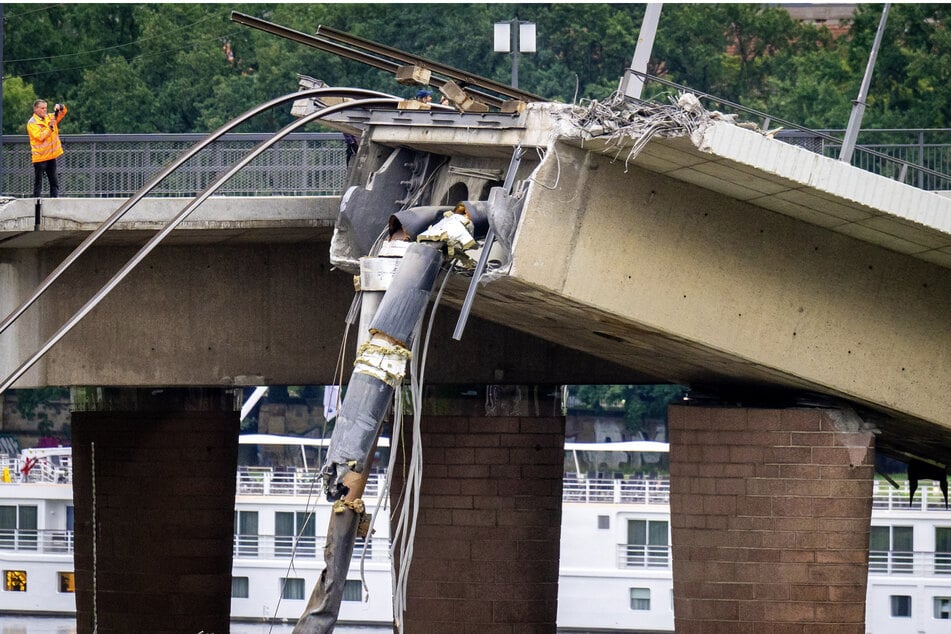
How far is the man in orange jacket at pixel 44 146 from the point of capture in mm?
19781

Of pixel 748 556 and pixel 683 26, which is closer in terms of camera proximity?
pixel 748 556

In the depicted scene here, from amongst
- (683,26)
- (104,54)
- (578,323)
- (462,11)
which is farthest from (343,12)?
(578,323)

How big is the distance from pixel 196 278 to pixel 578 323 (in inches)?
246

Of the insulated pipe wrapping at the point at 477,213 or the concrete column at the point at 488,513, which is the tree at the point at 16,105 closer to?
the concrete column at the point at 488,513

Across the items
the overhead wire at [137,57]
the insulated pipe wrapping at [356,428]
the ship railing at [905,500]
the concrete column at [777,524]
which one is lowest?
the ship railing at [905,500]

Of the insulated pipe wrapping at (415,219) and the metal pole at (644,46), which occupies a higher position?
the metal pole at (644,46)

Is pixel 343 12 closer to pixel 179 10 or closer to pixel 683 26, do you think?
pixel 179 10

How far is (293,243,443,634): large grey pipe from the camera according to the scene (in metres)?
13.4

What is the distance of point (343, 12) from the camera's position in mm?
71000

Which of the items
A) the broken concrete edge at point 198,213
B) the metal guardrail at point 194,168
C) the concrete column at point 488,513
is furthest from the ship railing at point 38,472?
the broken concrete edge at point 198,213

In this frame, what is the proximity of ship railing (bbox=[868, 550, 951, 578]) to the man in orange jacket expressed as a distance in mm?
28085

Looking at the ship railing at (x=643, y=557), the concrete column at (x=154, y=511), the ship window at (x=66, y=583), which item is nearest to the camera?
the concrete column at (x=154, y=511)

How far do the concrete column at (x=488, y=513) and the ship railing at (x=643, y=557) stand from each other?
22.8 m

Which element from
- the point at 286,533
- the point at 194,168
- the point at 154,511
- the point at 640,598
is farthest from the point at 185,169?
the point at 286,533
